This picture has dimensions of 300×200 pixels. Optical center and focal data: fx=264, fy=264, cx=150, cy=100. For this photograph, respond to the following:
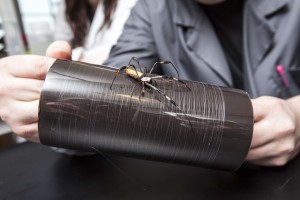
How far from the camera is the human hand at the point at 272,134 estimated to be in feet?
1.56

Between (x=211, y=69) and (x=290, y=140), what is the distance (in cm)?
36

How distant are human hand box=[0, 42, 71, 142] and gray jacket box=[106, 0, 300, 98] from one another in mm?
331

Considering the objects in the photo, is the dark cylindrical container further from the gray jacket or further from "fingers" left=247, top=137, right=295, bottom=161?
the gray jacket

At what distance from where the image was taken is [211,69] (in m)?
0.81

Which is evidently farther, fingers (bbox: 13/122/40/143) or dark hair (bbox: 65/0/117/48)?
dark hair (bbox: 65/0/117/48)

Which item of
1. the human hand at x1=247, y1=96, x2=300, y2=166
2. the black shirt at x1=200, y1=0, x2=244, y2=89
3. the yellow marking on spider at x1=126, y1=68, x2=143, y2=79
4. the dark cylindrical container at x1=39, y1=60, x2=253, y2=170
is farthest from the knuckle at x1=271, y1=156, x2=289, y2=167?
the black shirt at x1=200, y1=0, x2=244, y2=89

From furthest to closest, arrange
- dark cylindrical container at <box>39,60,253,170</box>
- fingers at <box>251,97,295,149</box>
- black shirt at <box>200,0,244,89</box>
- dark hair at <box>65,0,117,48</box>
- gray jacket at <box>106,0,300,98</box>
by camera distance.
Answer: dark hair at <box>65,0,117,48</box>, black shirt at <box>200,0,244,89</box>, gray jacket at <box>106,0,300,98</box>, fingers at <box>251,97,295,149</box>, dark cylindrical container at <box>39,60,253,170</box>

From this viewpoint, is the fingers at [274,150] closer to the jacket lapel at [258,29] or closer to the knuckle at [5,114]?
the jacket lapel at [258,29]

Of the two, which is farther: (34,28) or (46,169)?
(34,28)

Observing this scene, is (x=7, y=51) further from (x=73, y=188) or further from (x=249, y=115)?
(x=249, y=115)

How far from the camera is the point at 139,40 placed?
86 cm

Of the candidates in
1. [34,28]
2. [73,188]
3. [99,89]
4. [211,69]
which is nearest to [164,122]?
[99,89]

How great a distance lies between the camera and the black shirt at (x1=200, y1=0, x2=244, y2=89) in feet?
2.95

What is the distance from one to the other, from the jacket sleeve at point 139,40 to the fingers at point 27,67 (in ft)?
1.23
